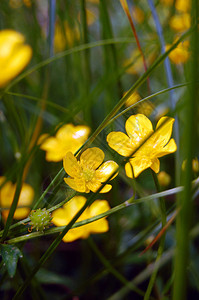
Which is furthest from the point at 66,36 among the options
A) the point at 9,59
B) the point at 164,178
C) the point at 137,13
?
the point at 137,13

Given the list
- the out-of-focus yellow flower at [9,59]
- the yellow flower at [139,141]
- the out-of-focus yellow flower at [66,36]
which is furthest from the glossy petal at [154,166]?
the out-of-focus yellow flower at [66,36]

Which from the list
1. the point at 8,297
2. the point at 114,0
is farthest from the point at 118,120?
the point at 114,0

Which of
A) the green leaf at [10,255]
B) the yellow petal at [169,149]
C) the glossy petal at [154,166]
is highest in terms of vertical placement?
the yellow petal at [169,149]

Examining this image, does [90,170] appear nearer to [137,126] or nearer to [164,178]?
[137,126]

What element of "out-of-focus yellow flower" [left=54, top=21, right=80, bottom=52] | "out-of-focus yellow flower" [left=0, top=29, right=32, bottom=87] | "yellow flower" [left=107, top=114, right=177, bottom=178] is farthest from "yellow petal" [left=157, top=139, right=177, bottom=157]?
"out-of-focus yellow flower" [left=54, top=21, right=80, bottom=52]

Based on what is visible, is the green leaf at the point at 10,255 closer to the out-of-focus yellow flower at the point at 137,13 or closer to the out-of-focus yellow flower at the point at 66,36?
the out-of-focus yellow flower at the point at 66,36

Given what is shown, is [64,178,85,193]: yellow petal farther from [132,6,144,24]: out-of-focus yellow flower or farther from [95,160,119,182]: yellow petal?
[132,6,144,24]: out-of-focus yellow flower

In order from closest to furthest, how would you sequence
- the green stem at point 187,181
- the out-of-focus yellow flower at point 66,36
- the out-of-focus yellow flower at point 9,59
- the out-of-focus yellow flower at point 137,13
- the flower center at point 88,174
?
the green stem at point 187,181, the flower center at point 88,174, the out-of-focus yellow flower at point 9,59, the out-of-focus yellow flower at point 66,36, the out-of-focus yellow flower at point 137,13
